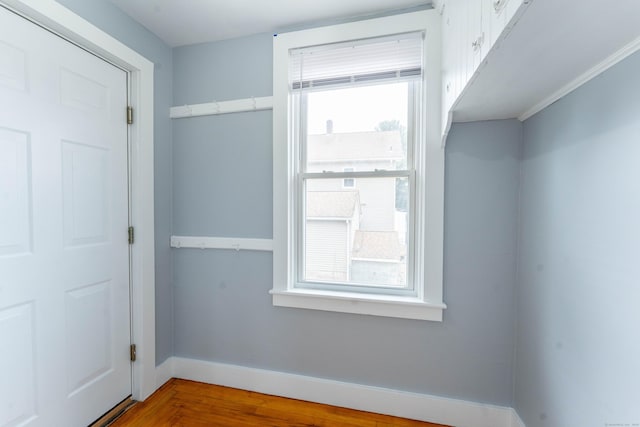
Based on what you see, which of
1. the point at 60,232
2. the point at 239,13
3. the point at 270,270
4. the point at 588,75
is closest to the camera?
the point at 588,75

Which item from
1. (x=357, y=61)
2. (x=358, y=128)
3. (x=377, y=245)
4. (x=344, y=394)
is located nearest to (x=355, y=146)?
(x=358, y=128)

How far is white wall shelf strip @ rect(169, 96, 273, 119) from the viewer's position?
1948 millimetres

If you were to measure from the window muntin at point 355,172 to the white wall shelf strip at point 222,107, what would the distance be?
0.22 meters

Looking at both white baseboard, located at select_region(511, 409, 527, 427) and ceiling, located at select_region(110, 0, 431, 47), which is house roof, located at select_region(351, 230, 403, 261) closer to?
white baseboard, located at select_region(511, 409, 527, 427)

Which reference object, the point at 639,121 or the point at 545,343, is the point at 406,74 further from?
the point at 545,343

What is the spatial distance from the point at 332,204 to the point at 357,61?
3.07ft

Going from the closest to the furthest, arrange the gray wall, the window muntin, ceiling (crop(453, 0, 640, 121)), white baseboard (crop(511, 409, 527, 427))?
ceiling (crop(453, 0, 640, 121)), white baseboard (crop(511, 409, 527, 427)), the gray wall, the window muntin

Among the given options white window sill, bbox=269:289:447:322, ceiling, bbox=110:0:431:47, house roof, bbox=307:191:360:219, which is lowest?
white window sill, bbox=269:289:447:322

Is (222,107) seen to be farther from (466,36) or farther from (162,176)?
(466,36)

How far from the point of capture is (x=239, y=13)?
69.4 inches

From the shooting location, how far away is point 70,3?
1.45 metres

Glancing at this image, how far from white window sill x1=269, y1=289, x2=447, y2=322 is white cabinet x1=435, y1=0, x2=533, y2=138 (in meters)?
1.02

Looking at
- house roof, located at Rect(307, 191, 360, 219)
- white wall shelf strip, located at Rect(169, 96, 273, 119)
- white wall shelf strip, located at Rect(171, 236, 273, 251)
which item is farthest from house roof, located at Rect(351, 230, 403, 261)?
white wall shelf strip, located at Rect(169, 96, 273, 119)

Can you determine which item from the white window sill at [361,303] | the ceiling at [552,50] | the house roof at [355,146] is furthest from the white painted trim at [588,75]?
the white window sill at [361,303]
